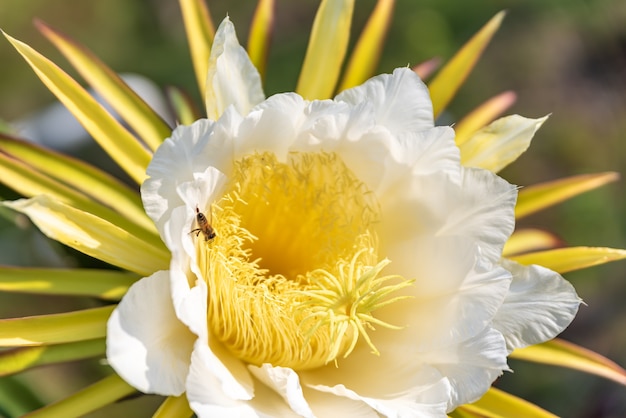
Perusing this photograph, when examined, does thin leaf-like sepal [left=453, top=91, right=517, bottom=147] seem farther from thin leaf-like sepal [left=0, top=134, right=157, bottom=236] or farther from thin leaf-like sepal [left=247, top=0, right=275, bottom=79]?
thin leaf-like sepal [left=0, top=134, right=157, bottom=236]

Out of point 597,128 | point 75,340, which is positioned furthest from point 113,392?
point 597,128

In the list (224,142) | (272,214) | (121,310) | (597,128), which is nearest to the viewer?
(121,310)

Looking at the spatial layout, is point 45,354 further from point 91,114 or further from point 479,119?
point 479,119

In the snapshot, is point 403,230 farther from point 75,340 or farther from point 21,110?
point 21,110

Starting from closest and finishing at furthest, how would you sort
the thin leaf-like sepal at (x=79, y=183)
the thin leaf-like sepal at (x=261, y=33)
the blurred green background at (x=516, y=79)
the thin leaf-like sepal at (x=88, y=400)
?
the thin leaf-like sepal at (x=88, y=400)
the thin leaf-like sepal at (x=79, y=183)
the thin leaf-like sepal at (x=261, y=33)
the blurred green background at (x=516, y=79)

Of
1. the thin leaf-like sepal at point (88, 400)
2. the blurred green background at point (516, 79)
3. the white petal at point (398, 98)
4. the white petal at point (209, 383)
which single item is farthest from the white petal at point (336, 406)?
the blurred green background at point (516, 79)

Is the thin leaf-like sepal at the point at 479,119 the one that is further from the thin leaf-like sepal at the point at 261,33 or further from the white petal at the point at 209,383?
the white petal at the point at 209,383
